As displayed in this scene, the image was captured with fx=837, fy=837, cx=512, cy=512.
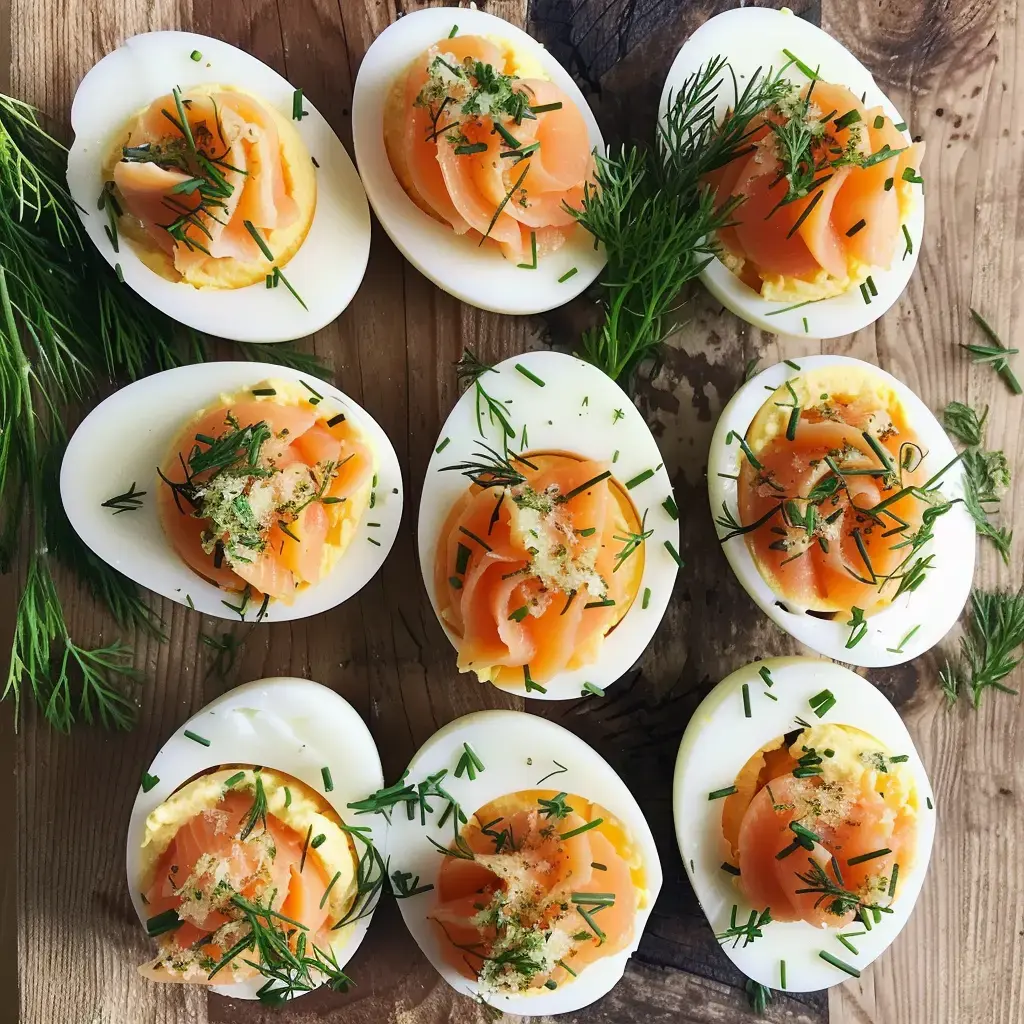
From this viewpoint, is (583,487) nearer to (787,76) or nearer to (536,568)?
(536,568)

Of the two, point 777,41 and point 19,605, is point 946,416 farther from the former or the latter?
point 19,605

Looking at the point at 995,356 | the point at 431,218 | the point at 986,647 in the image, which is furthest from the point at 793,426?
the point at 431,218

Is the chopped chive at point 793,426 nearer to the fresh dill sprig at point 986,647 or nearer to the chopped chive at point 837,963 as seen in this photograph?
the fresh dill sprig at point 986,647

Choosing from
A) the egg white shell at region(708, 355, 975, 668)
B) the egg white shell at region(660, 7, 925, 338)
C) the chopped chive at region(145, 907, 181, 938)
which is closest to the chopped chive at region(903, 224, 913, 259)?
the egg white shell at region(660, 7, 925, 338)

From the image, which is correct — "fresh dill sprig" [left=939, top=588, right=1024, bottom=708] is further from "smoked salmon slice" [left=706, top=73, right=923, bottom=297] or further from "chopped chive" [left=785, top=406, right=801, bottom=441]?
"smoked salmon slice" [left=706, top=73, right=923, bottom=297]

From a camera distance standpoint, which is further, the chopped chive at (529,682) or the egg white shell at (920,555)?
the egg white shell at (920,555)

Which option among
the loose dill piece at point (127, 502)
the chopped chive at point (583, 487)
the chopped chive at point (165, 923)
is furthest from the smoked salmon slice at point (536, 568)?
the chopped chive at point (165, 923)
